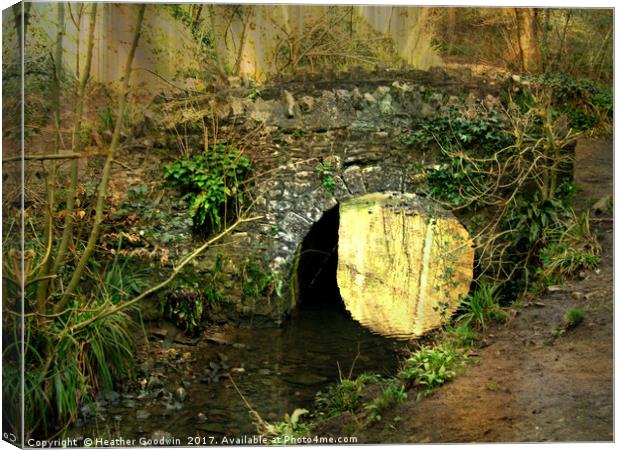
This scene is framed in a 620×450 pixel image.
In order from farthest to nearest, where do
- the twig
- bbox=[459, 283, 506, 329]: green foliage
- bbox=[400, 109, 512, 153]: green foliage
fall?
bbox=[400, 109, 512, 153]: green foliage
bbox=[459, 283, 506, 329]: green foliage
the twig

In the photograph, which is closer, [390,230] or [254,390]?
[254,390]

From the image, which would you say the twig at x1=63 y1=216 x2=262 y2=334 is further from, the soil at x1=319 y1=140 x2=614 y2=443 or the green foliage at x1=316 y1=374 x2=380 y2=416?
the soil at x1=319 y1=140 x2=614 y2=443

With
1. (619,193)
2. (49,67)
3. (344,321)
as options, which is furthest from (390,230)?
(49,67)

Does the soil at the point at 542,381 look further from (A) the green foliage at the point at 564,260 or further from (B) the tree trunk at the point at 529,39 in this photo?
(B) the tree trunk at the point at 529,39

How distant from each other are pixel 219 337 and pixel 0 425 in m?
1.61

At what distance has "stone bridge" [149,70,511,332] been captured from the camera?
5.61m

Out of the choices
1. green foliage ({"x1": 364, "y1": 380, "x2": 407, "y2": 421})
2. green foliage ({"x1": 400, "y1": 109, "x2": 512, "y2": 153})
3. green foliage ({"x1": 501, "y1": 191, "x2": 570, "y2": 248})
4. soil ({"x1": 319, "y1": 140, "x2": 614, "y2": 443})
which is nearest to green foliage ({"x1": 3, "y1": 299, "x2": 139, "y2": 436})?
soil ({"x1": 319, "y1": 140, "x2": 614, "y2": 443})

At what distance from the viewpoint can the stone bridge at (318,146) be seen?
5613 mm

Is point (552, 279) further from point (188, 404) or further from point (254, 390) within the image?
point (188, 404)

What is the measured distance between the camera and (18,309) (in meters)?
4.82

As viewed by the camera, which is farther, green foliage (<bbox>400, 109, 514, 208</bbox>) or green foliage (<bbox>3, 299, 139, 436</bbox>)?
green foliage (<bbox>400, 109, 514, 208</bbox>)

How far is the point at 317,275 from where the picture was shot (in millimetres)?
6891

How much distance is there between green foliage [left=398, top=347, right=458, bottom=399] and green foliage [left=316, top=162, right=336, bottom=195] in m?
1.46

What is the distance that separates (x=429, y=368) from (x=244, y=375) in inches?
52.1
